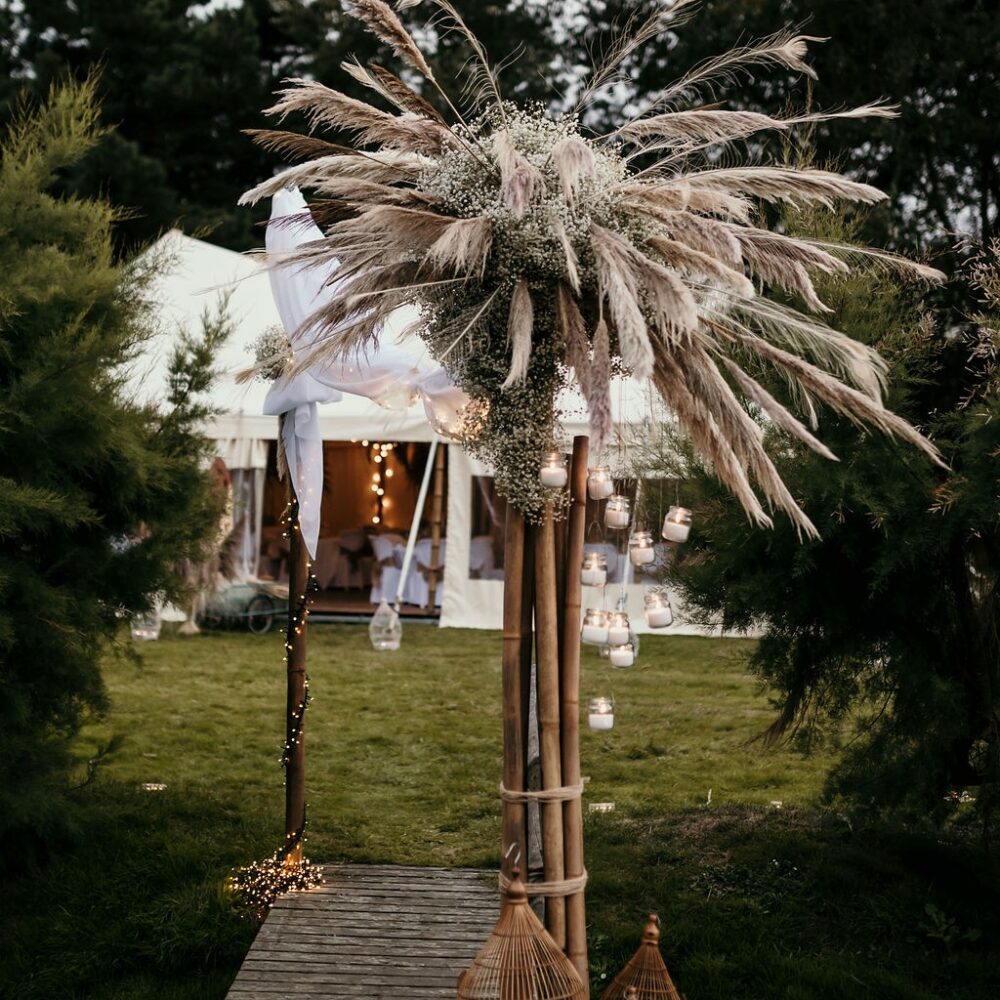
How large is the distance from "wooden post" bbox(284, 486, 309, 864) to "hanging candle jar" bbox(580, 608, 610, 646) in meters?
2.01

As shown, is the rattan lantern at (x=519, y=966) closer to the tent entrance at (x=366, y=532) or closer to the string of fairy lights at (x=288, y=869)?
the string of fairy lights at (x=288, y=869)

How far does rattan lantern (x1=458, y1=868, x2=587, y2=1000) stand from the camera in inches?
145

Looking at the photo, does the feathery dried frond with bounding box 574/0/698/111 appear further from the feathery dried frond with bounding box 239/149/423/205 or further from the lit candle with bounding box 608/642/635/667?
the lit candle with bounding box 608/642/635/667

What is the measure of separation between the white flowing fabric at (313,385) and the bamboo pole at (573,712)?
49.3 inches

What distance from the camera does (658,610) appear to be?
4.73m

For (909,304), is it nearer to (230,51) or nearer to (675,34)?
(675,34)

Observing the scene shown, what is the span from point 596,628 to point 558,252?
53.7 inches

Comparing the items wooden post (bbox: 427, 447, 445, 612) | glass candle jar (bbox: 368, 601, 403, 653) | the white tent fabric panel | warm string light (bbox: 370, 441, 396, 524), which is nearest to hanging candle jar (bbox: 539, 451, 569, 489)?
glass candle jar (bbox: 368, 601, 403, 653)

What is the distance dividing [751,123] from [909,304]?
275 centimetres

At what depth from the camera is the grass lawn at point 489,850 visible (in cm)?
539

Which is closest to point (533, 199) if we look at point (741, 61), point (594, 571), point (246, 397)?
point (741, 61)

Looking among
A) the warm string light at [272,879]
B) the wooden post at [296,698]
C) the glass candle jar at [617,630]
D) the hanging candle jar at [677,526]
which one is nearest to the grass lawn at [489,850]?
the warm string light at [272,879]

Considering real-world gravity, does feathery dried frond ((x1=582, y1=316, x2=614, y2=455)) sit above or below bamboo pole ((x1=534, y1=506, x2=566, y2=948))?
above

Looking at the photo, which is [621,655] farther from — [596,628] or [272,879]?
[272,879]
